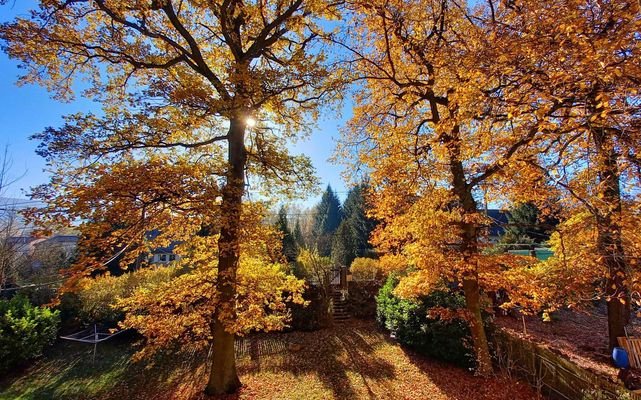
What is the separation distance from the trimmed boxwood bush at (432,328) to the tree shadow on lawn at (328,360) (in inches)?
47.7

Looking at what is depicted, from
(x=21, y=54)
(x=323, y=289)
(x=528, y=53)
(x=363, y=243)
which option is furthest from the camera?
(x=363, y=243)

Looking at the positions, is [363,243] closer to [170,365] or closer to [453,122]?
[170,365]

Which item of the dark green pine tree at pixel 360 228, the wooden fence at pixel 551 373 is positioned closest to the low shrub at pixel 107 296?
the wooden fence at pixel 551 373

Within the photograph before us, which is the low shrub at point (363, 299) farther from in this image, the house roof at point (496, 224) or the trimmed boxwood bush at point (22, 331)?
the trimmed boxwood bush at point (22, 331)

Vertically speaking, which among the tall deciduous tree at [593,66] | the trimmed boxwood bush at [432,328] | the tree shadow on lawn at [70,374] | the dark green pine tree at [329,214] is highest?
the dark green pine tree at [329,214]

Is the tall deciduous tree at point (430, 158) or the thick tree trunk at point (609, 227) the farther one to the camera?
the tall deciduous tree at point (430, 158)

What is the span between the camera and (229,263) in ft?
23.7

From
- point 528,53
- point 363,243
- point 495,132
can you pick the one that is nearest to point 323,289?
point 495,132

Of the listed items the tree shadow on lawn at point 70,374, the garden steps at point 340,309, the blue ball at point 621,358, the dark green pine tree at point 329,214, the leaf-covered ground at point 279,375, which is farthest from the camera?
the dark green pine tree at point 329,214

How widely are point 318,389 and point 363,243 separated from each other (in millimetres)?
21446

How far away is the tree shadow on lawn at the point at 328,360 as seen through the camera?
26.6ft

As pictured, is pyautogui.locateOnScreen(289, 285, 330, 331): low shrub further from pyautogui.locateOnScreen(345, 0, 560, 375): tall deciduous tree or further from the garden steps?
pyautogui.locateOnScreen(345, 0, 560, 375): tall deciduous tree

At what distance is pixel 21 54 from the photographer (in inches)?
229

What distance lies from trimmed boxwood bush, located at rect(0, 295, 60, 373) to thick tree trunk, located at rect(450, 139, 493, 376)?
12.5m
